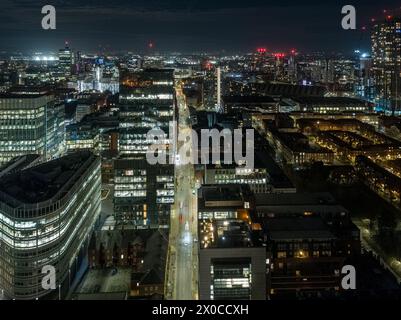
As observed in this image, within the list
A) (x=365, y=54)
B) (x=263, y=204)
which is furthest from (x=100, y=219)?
(x=365, y=54)

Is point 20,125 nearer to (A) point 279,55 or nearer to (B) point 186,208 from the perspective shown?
(B) point 186,208

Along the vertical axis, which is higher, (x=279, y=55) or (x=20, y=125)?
(x=279, y=55)

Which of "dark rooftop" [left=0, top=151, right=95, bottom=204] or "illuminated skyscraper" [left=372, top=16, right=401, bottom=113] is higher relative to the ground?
"illuminated skyscraper" [left=372, top=16, right=401, bottom=113]

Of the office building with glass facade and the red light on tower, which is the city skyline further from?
the red light on tower

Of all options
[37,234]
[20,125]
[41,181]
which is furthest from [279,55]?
[37,234]

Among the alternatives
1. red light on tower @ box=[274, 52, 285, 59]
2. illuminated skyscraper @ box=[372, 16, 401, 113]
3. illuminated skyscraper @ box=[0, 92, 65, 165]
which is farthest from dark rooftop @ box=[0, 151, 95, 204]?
red light on tower @ box=[274, 52, 285, 59]

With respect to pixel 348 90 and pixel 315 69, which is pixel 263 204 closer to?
pixel 348 90

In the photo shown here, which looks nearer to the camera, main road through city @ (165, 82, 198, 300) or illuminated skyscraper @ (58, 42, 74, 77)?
main road through city @ (165, 82, 198, 300)
